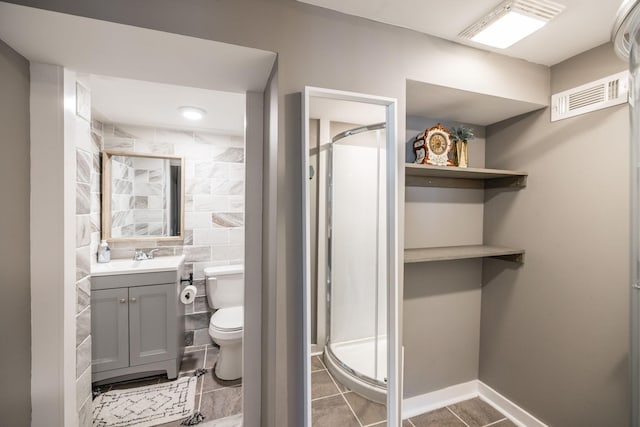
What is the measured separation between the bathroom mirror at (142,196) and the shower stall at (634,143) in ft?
9.09

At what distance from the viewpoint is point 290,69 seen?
3.62ft

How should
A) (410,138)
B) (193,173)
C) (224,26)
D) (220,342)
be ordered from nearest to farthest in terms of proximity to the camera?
(224,26), (410,138), (220,342), (193,173)

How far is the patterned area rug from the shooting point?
1719 mm

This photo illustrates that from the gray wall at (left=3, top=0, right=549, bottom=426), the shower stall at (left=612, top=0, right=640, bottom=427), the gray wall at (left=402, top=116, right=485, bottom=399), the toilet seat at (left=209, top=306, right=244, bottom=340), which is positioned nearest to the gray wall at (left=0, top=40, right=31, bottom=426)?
the gray wall at (left=3, top=0, right=549, bottom=426)

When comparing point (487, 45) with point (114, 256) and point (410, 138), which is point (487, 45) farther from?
point (114, 256)

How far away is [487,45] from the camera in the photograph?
53.3 inches

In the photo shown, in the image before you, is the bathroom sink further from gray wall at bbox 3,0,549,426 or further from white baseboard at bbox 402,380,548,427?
white baseboard at bbox 402,380,548,427

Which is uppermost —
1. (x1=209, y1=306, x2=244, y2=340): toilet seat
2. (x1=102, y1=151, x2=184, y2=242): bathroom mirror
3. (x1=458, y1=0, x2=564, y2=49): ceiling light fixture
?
(x1=458, y1=0, x2=564, y2=49): ceiling light fixture

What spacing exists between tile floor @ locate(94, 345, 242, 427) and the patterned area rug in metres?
0.06

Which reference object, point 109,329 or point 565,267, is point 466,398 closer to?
point 565,267

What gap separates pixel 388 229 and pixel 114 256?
7.77 feet

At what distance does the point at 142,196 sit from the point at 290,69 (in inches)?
79.1

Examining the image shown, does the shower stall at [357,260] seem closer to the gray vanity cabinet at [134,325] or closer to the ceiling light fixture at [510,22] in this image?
the ceiling light fixture at [510,22]

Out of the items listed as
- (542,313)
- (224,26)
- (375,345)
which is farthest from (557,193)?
(224,26)
